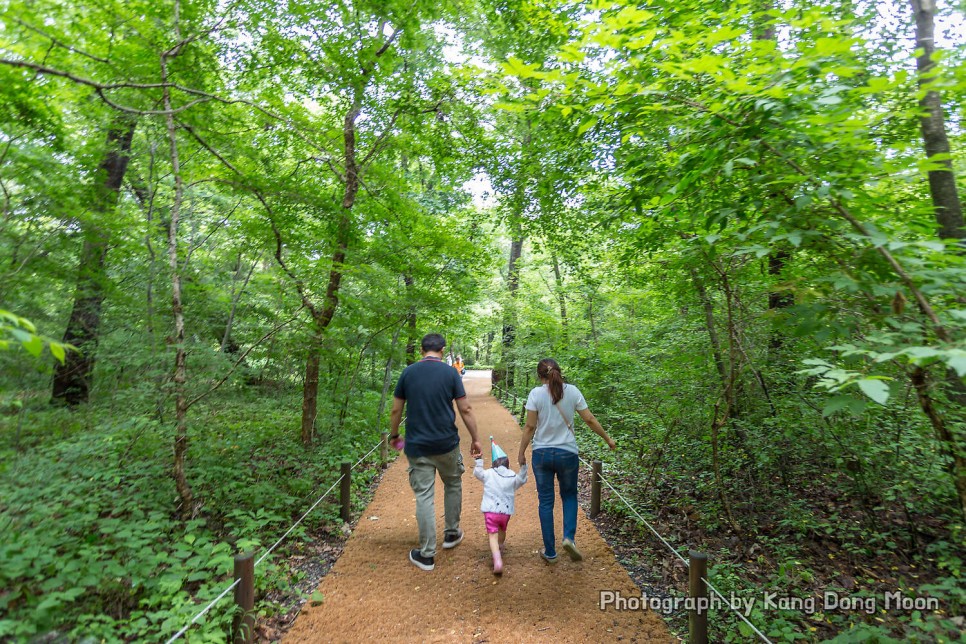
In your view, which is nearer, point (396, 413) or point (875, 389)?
point (875, 389)

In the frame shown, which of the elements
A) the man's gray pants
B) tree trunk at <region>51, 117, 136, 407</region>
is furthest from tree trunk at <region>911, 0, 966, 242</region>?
tree trunk at <region>51, 117, 136, 407</region>

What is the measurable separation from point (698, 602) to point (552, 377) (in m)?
2.02

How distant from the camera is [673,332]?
6.91 m

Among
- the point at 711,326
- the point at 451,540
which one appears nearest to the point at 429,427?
the point at 451,540

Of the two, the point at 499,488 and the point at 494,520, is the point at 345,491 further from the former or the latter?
the point at 499,488

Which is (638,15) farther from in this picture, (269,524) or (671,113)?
(269,524)

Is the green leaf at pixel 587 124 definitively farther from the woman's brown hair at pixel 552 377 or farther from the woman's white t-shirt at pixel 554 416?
the woman's white t-shirt at pixel 554 416

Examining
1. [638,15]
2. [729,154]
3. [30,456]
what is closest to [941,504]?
[729,154]

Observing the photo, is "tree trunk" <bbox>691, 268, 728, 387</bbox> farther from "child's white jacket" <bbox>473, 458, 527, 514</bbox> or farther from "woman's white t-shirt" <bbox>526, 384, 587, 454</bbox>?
"child's white jacket" <bbox>473, 458, 527, 514</bbox>

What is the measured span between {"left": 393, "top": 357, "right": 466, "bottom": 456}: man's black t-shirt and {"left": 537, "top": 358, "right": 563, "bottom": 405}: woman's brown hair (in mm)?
826

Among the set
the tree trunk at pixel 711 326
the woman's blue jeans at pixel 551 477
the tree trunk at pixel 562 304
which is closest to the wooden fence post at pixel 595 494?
the woman's blue jeans at pixel 551 477

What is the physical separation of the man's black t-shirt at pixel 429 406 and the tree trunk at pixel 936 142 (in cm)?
425

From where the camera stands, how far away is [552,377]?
13.8ft

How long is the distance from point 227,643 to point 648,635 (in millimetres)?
3226
